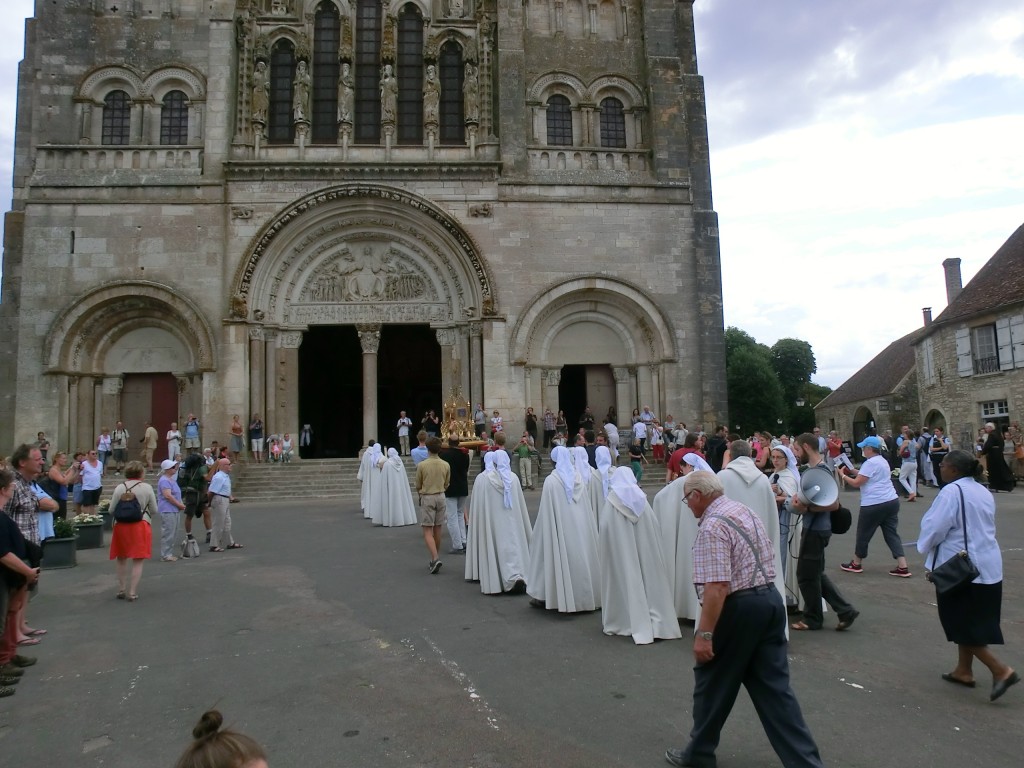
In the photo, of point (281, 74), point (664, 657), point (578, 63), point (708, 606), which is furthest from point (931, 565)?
point (281, 74)

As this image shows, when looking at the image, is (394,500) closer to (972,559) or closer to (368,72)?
(972,559)

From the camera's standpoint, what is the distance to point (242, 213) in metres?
21.1

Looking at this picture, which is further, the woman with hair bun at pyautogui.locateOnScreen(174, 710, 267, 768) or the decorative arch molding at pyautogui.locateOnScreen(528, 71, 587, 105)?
the decorative arch molding at pyautogui.locateOnScreen(528, 71, 587, 105)

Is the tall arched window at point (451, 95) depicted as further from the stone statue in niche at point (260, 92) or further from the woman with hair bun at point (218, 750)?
the woman with hair bun at point (218, 750)

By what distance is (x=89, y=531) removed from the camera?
39.6ft

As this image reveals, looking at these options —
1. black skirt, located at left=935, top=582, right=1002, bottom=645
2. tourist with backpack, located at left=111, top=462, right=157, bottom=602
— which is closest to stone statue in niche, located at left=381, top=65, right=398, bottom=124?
tourist with backpack, located at left=111, top=462, right=157, bottom=602

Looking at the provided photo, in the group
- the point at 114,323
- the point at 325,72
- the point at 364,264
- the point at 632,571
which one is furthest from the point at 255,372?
the point at 632,571

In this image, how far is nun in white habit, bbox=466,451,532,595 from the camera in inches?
322

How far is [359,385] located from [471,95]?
40.4 feet

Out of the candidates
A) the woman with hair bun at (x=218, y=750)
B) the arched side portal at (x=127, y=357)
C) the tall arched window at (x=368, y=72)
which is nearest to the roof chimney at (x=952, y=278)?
the tall arched window at (x=368, y=72)

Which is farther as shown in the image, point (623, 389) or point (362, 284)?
point (623, 389)

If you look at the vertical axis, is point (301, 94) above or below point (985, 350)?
above

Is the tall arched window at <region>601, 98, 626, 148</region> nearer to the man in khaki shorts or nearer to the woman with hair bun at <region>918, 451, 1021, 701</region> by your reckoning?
the man in khaki shorts

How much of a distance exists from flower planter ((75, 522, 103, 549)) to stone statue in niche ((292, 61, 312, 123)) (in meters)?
14.4
